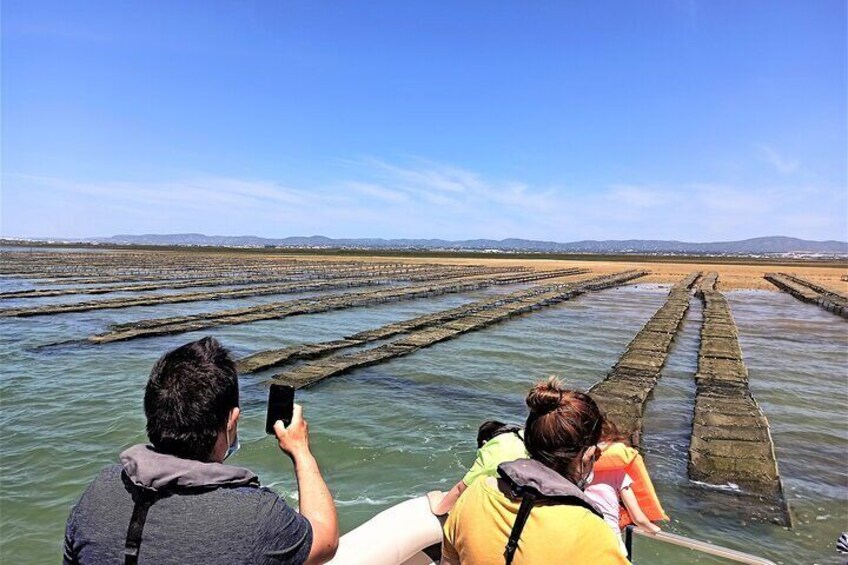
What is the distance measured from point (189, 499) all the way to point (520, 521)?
1064 mm

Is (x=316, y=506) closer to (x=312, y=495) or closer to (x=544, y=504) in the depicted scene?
(x=312, y=495)

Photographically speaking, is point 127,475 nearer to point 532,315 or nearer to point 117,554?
point 117,554

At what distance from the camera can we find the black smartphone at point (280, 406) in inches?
75.0

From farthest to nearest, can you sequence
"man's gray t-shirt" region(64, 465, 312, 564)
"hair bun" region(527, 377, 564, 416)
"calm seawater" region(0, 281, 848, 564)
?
"calm seawater" region(0, 281, 848, 564) → "hair bun" region(527, 377, 564, 416) → "man's gray t-shirt" region(64, 465, 312, 564)

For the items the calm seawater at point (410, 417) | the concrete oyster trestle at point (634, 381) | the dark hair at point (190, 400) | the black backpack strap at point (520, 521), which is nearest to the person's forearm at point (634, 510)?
the calm seawater at point (410, 417)

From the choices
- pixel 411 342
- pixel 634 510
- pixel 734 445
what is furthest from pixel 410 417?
pixel 411 342

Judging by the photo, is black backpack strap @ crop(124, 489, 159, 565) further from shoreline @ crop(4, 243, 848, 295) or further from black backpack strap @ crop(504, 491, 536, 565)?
shoreline @ crop(4, 243, 848, 295)

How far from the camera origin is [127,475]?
56.6 inches

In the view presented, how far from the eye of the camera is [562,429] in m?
1.96

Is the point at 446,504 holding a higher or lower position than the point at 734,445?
higher

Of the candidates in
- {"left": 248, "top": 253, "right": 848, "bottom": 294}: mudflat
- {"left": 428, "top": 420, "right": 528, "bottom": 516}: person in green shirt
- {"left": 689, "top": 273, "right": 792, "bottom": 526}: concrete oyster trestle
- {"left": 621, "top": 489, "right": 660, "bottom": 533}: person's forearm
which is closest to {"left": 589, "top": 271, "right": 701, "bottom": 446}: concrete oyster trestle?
{"left": 689, "top": 273, "right": 792, "bottom": 526}: concrete oyster trestle

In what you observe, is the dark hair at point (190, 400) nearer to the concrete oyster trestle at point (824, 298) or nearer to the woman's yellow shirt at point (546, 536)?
the woman's yellow shirt at point (546, 536)

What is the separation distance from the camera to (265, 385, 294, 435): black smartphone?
6.25ft

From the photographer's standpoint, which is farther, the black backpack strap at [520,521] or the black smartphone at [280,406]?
the black smartphone at [280,406]
